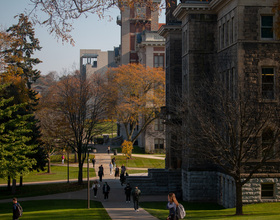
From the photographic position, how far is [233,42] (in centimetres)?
3064

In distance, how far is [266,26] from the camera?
2986 centimetres

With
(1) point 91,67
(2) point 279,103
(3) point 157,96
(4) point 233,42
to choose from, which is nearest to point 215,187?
(2) point 279,103

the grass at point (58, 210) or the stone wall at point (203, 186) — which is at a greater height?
the stone wall at point (203, 186)

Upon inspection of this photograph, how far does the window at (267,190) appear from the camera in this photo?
98.1 ft

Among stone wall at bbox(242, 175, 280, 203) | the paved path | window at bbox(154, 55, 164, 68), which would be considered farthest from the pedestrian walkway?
window at bbox(154, 55, 164, 68)

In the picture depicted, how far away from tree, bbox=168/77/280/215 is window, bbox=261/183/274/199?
1.35m

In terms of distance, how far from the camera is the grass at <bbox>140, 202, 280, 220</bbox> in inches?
968

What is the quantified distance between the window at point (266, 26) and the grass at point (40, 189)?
21812 millimetres

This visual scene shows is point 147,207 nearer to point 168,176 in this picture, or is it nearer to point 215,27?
point 168,176

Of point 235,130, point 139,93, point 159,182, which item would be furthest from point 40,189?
point 139,93

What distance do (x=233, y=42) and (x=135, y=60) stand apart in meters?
61.8

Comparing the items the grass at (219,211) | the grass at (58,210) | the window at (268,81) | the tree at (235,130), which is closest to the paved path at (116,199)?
the grass at (58,210)

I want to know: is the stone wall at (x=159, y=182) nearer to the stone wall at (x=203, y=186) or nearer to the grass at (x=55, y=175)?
the stone wall at (x=203, y=186)

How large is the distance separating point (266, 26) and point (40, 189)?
25.4 m
